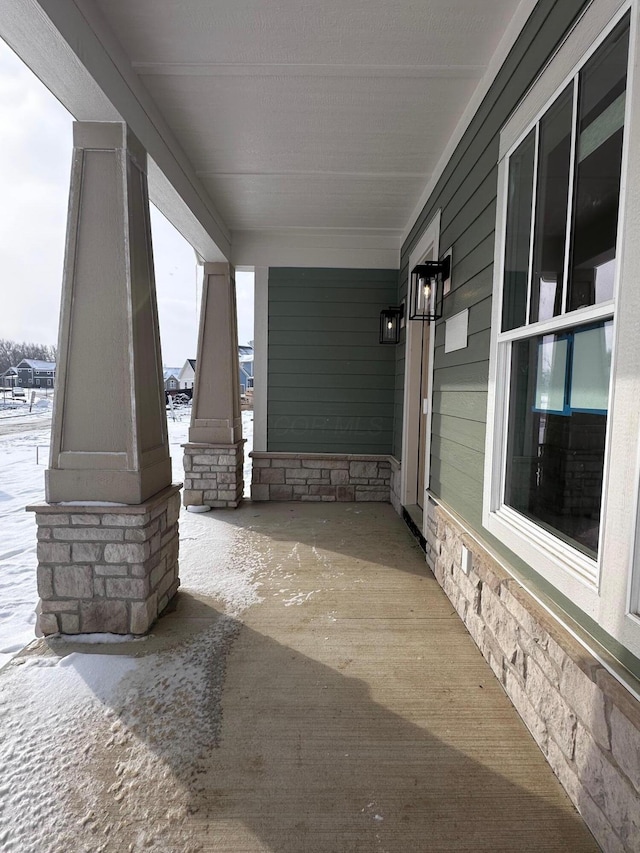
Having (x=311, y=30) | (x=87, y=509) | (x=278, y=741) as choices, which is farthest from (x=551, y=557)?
(x=311, y=30)

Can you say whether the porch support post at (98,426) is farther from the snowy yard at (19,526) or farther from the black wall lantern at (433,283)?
the black wall lantern at (433,283)

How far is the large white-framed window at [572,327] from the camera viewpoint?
1239 millimetres

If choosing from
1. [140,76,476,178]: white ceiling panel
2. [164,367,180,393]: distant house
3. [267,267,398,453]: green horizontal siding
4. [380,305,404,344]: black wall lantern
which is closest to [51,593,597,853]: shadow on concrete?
[140,76,476,178]: white ceiling panel

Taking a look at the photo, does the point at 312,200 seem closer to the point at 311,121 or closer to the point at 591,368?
the point at 311,121

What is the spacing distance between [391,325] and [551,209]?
3.00 metres

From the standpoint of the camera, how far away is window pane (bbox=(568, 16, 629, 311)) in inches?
51.9

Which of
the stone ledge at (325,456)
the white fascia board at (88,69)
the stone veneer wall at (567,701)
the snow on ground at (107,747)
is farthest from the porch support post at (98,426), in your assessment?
the stone ledge at (325,456)

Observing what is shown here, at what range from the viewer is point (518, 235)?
2018mm

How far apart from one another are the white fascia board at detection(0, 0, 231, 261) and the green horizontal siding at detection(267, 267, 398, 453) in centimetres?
213

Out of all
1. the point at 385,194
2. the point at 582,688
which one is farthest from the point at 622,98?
the point at 385,194

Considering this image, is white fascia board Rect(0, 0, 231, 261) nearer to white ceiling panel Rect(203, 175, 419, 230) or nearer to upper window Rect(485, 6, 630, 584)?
white ceiling panel Rect(203, 175, 419, 230)

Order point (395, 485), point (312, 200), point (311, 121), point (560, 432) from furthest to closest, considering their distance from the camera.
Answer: point (395, 485) < point (312, 200) < point (311, 121) < point (560, 432)

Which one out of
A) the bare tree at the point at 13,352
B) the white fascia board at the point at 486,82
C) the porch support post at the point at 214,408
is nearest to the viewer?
the white fascia board at the point at 486,82

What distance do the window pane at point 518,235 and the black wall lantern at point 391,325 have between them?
254 centimetres
